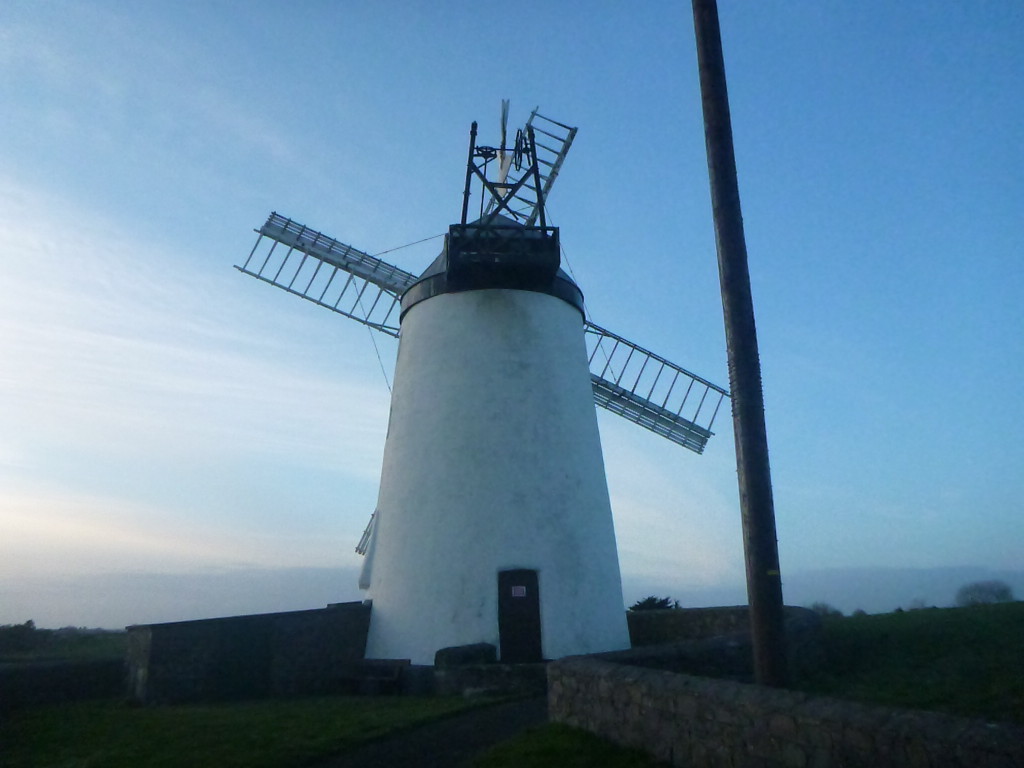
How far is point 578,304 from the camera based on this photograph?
15.8 metres

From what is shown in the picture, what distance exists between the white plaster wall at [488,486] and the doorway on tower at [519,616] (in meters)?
0.13

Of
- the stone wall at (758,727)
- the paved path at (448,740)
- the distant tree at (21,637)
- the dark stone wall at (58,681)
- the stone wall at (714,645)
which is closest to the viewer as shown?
the stone wall at (758,727)

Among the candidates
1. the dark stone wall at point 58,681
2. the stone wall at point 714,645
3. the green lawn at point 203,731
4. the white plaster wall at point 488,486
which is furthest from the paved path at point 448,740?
the dark stone wall at point 58,681

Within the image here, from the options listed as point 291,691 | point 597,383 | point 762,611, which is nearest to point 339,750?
point 762,611

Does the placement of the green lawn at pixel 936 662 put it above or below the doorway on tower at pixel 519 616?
below

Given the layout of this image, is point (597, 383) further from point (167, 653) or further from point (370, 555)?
point (167, 653)

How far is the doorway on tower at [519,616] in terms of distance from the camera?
41.7ft

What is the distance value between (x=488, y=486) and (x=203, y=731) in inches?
230

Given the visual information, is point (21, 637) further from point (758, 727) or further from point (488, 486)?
point (758, 727)

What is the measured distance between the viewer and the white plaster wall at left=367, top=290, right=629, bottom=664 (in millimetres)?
13086

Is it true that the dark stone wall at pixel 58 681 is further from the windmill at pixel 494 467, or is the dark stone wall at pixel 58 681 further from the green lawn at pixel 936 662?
the green lawn at pixel 936 662

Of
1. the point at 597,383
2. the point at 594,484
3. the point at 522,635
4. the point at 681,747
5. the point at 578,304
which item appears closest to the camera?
the point at 681,747

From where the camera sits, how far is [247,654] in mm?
12484

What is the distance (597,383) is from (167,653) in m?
10.2
